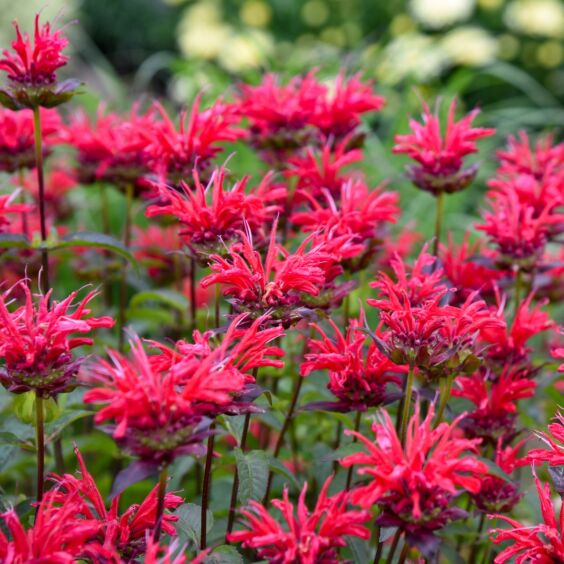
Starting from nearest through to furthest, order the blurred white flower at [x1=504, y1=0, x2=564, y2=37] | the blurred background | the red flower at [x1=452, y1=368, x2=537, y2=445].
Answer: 1. the red flower at [x1=452, y1=368, x2=537, y2=445]
2. the blurred background
3. the blurred white flower at [x1=504, y1=0, x2=564, y2=37]

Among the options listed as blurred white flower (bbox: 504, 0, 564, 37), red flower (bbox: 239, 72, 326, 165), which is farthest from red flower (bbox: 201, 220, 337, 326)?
blurred white flower (bbox: 504, 0, 564, 37)

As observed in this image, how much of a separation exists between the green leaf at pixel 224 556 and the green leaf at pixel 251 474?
0.05 metres

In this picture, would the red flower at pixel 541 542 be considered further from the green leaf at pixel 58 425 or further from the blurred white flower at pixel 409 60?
the blurred white flower at pixel 409 60

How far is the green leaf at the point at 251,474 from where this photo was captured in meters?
0.92

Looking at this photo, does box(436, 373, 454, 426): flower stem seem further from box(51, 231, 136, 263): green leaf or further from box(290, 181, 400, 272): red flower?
box(51, 231, 136, 263): green leaf

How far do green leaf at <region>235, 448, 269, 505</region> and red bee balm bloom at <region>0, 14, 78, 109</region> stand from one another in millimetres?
573

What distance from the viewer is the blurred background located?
2.98m

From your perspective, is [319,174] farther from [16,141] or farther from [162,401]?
[162,401]

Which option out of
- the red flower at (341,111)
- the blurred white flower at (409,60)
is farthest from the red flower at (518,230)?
the blurred white flower at (409,60)

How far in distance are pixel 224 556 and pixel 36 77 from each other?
713 millimetres

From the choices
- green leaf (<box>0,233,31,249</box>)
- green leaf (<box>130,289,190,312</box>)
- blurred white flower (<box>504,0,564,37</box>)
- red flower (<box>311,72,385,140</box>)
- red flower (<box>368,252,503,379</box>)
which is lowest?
green leaf (<box>130,289,190,312</box>)

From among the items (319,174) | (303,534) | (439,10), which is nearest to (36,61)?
(319,174)

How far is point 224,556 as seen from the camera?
89 centimetres

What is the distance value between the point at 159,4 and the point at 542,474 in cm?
696
